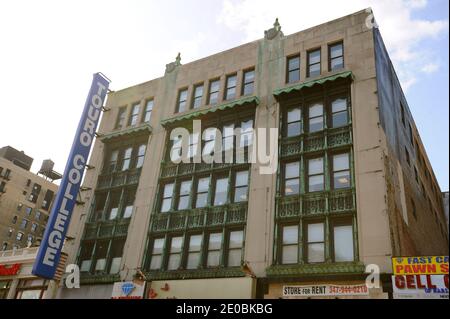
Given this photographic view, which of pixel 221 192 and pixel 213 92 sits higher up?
pixel 213 92

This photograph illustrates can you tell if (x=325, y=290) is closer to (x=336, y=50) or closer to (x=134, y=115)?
(x=336, y=50)

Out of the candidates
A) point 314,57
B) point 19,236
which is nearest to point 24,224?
point 19,236

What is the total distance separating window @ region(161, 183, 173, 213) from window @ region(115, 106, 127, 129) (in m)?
8.04

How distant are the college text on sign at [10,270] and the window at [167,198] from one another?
520 inches

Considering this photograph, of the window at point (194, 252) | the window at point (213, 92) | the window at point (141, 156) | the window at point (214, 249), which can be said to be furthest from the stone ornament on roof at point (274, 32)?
the window at point (194, 252)

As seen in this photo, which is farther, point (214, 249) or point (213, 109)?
point (213, 109)

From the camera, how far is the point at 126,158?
94.1 feet

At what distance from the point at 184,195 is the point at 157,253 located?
3694 millimetres

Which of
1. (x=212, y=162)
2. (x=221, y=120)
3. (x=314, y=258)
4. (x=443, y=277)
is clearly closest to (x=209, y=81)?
(x=221, y=120)

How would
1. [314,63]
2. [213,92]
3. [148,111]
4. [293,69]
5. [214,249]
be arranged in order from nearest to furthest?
[214,249] < [314,63] < [293,69] < [213,92] < [148,111]

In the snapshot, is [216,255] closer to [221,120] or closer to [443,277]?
[221,120]

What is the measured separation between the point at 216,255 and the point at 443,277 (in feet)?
34.7

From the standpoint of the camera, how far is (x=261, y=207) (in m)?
20.9
